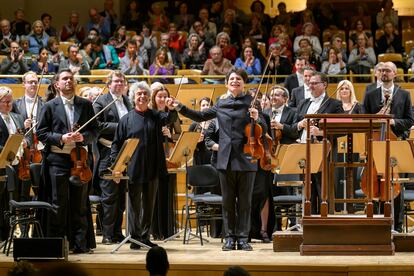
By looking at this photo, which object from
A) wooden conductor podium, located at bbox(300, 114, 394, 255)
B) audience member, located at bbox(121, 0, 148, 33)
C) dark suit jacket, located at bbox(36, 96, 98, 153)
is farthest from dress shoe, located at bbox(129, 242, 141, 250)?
audience member, located at bbox(121, 0, 148, 33)

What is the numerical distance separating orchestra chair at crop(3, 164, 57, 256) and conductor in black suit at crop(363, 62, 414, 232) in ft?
10.4

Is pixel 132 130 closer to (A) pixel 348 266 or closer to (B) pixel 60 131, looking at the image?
(B) pixel 60 131

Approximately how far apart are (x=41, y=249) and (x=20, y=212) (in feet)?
4.87

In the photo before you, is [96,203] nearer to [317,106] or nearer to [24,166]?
[24,166]

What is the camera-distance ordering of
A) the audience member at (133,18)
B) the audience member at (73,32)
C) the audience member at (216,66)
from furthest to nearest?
the audience member at (133,18) → the audience member at (73,32) → the audience member at (216,66)

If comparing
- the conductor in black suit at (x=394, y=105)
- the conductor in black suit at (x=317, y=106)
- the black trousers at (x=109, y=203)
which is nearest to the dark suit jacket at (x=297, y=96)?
the conductor in black suit at (x=394, y=105)

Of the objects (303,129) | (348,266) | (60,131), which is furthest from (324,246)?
(60,131)

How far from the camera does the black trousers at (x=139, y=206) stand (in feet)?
28.5

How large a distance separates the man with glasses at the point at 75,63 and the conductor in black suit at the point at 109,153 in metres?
4.13

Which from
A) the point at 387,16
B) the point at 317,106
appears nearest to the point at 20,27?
the point at 387,16

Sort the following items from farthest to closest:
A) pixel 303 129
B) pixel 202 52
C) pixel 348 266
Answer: pixel 202 52 < pixel 303 129 < pixel 348 266

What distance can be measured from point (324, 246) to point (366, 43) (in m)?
6.88

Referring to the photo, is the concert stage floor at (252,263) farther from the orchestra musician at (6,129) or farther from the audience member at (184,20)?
the audience member at (184,20)

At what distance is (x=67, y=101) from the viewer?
28.0ft
